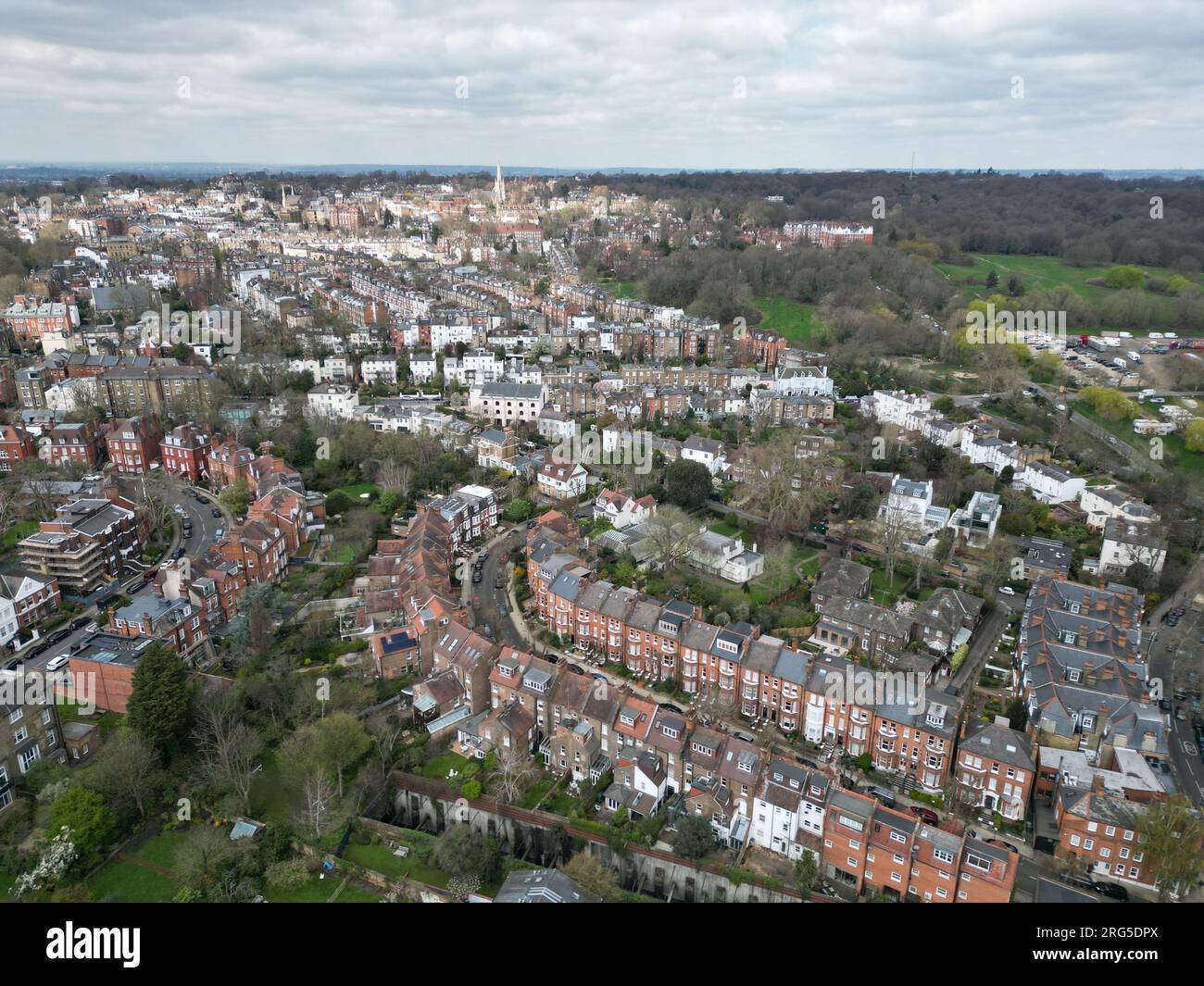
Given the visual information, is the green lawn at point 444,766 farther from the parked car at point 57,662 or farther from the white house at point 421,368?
the white house at point 421,368

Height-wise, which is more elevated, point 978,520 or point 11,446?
point 11,446

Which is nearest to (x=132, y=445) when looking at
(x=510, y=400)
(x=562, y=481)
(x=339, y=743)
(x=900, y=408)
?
(x=510, y=400)

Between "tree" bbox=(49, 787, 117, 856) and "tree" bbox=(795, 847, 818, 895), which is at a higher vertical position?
"tree" bbox=(49, 787, 117, 856)

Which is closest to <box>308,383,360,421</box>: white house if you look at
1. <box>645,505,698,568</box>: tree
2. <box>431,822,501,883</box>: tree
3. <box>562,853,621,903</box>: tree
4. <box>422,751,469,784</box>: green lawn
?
<box>645,505,698,568</box>: tree

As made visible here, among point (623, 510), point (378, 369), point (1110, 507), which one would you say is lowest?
point (623, 510)

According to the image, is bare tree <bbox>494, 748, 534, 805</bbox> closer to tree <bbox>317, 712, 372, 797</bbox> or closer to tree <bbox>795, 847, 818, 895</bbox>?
tree <bbox>317, 712, 372, 797</bbox>

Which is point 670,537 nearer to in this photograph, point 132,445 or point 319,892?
point 319,892

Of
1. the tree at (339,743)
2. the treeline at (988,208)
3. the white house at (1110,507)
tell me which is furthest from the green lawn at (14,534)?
the treeline at (988,208)
